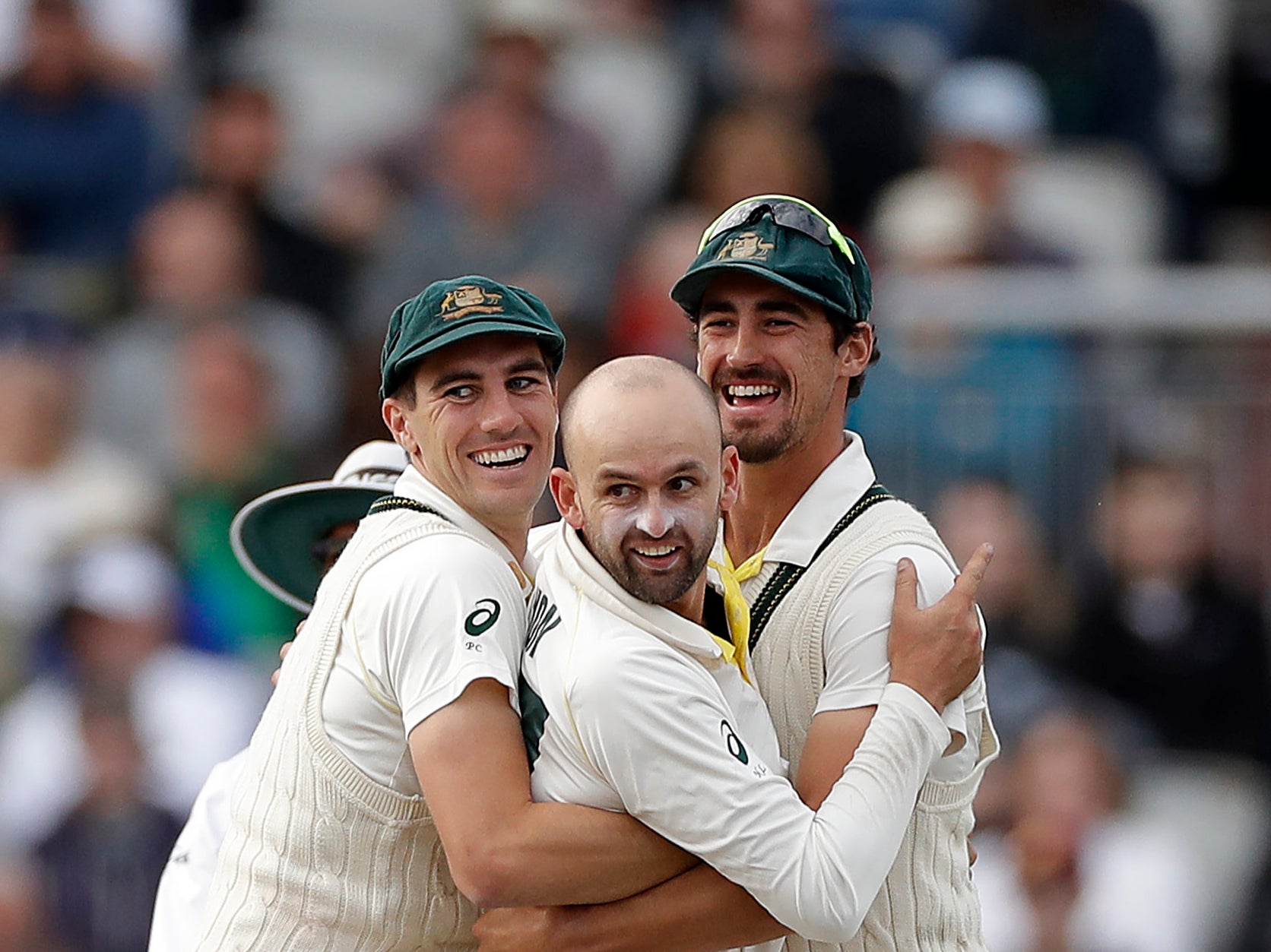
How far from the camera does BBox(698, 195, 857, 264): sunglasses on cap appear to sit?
12.5 ft

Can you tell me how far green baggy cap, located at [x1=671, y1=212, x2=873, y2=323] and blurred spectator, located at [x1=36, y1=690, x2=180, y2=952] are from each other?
4431 millimetres

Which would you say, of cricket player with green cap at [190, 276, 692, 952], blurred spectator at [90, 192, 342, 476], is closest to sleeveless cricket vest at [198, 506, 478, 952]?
cricket player with green cap at [190, 276, 692, 952]

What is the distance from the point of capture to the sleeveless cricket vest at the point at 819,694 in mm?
3666

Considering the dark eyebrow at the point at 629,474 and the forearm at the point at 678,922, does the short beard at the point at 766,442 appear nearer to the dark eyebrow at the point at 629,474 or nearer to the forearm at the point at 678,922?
the dark eyebrow at the point at 629,474

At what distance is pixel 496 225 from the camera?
8875 millimetres

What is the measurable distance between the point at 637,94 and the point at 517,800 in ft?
21.9

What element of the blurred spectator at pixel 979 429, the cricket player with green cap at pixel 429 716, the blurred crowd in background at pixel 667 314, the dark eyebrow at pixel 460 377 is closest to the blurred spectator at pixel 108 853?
the blurred crowd in background at pixel 667 314

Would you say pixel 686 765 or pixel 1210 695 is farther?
pixel 1210 695

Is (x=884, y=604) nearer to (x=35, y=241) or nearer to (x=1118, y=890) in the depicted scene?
(x=1118, y=890)

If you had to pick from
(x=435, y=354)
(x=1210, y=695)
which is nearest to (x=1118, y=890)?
(x=1210, y=695)

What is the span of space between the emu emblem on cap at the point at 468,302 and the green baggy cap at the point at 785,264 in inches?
13.7

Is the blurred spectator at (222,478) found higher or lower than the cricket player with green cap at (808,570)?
higher

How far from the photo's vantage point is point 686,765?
10.8 feet

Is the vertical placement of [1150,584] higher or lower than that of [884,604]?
higher
